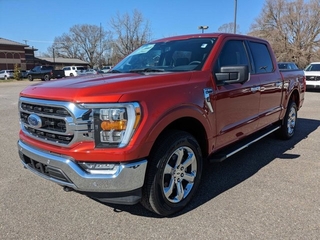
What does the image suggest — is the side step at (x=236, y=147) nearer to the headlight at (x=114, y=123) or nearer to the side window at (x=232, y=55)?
the side window at (x=232, y=55)

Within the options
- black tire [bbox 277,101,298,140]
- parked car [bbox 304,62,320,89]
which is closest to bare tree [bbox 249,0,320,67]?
parked car [bbox 304,62,320,89]

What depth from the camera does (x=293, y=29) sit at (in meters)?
45.5

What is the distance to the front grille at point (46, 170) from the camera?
8.00 ft

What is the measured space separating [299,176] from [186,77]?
2.26 m

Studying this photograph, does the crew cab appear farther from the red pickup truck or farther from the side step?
the side step

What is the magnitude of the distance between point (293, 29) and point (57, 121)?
51188mm

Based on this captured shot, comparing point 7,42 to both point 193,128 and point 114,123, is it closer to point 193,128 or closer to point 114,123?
point 193,128

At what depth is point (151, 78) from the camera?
2725mm

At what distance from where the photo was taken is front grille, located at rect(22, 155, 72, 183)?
2.44 metres

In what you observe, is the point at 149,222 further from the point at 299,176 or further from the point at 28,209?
the point at 299,176

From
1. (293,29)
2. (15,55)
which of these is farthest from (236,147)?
(15,55)

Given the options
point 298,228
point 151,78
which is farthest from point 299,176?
point 151,78

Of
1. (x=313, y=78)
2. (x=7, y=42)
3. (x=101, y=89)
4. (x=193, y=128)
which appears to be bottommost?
(x=193, y=128)

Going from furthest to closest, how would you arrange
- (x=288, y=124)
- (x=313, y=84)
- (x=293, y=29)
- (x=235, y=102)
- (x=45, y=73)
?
(x=293, y=29), (x=45, y=73), (x=313, y=84), (x=288, y=124), (x=235, y=102)
